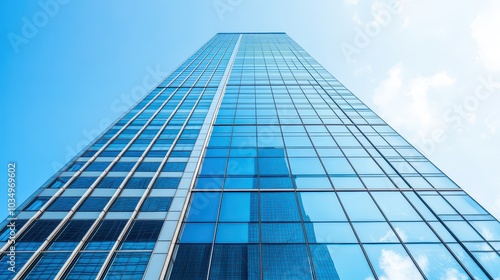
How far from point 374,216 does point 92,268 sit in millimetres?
13559

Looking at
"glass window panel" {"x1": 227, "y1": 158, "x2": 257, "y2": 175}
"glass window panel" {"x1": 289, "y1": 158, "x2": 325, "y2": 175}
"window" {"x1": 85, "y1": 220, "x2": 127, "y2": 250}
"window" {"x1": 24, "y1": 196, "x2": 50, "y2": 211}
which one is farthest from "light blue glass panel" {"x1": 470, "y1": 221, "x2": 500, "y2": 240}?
"window" {"x1": 24, "y1": 196, "x2": 50, "y2": 211}

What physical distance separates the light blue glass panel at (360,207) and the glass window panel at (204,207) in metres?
7.22

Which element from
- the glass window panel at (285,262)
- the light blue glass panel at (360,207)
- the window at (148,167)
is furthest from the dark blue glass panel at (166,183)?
the light blue glass panel at (360,207)

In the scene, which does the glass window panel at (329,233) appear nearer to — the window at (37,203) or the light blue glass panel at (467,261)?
the light blue glass panel at (467,261)

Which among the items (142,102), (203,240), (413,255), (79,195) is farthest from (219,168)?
(142,102)

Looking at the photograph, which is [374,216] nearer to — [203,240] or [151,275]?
[203,240]

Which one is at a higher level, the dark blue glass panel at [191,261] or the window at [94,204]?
the window at [94,204]

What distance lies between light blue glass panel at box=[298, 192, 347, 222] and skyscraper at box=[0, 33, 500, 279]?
3.5 inches

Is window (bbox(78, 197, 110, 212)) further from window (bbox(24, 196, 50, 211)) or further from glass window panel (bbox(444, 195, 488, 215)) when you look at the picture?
glass window panel (bbox(444, 195, 488, 215))

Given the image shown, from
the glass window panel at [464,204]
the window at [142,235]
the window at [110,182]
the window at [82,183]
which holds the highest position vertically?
the window at [82,183]

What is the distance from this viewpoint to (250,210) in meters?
14.8

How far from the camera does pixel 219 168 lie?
18.6m

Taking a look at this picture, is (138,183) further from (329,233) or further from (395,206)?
(395,206)

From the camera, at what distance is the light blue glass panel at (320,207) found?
14312 mm
